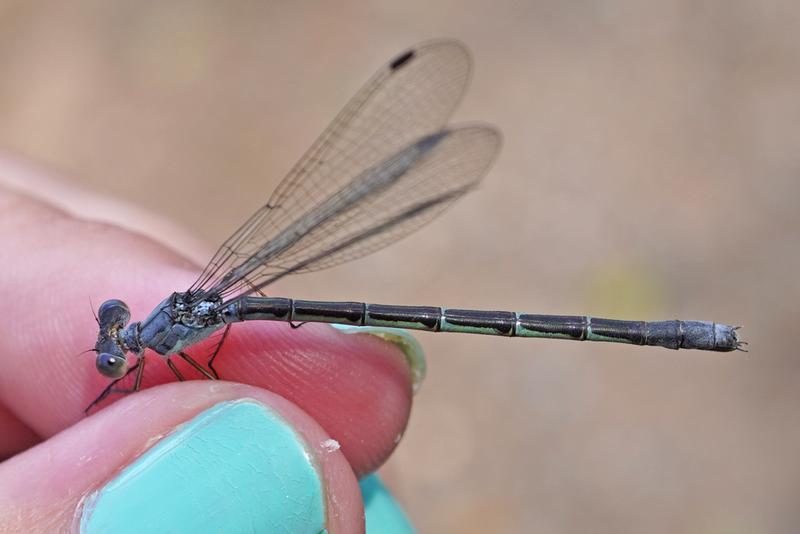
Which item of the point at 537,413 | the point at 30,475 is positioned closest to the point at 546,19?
the point at 537,413

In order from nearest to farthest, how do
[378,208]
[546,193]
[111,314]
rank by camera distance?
[111,314]
[378,208]
[546,193]

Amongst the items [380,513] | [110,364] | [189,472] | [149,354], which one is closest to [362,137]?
[149,354]

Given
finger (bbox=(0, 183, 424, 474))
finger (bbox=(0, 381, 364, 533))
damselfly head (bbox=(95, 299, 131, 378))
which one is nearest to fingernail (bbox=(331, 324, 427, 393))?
finger (bbox=(0, 183, 424, 474))

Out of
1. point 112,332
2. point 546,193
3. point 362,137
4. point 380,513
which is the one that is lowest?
point 380,513

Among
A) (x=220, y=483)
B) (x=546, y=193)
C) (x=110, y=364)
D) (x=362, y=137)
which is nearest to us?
(x=220, y=483)

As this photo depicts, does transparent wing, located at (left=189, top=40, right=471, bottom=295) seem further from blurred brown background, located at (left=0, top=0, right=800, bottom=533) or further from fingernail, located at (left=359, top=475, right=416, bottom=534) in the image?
blurred brown background, located at (left=0, top=0, right=800, bottom=533)

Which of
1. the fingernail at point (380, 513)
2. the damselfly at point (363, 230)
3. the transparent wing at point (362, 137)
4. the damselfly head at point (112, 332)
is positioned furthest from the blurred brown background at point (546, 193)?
the damselfly head at point (112, 332)

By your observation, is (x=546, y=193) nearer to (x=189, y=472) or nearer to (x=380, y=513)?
(x=380, y=513)
